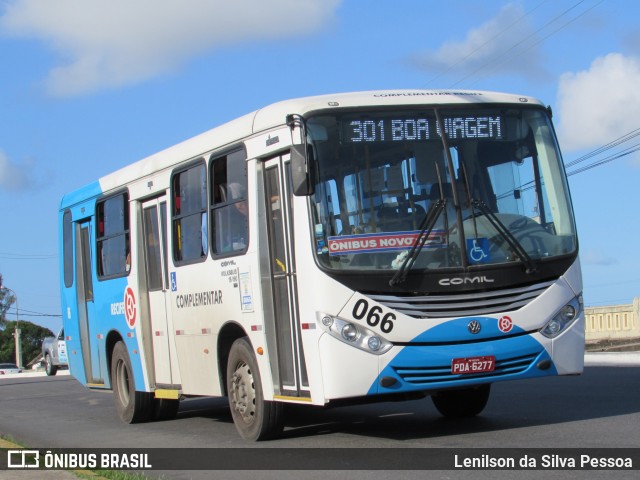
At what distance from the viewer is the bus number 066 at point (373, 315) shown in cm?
951

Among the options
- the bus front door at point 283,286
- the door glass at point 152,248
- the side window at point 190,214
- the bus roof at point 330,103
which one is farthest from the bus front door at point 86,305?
the bus front door at point 283,286

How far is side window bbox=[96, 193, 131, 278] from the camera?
14.7 meters

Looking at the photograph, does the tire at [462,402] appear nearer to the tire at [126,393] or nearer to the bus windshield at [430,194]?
the bus windshield at [430,194]

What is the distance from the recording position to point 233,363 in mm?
11430

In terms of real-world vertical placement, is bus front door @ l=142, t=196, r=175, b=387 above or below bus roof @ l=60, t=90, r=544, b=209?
below

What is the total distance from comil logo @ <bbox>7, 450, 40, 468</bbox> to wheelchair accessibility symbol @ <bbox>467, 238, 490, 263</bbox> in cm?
426

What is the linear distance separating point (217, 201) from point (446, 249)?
3.01m

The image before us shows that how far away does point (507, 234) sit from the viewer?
9883 millimetres

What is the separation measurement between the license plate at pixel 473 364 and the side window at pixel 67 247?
869 centimetres

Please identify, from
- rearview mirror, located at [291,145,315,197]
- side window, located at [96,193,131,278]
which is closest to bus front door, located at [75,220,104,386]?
side window, located at [96,193,131,278]

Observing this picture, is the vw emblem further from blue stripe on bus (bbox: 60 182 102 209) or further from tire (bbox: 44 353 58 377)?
tire (bbox: 44 353 58 377)

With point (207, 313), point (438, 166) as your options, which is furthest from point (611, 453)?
point (207, 313)

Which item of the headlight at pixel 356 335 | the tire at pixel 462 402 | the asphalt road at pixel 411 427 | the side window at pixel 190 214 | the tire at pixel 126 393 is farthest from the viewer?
the tire at pixel 126 393

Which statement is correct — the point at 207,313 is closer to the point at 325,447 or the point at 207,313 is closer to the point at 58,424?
the point at 325,447
